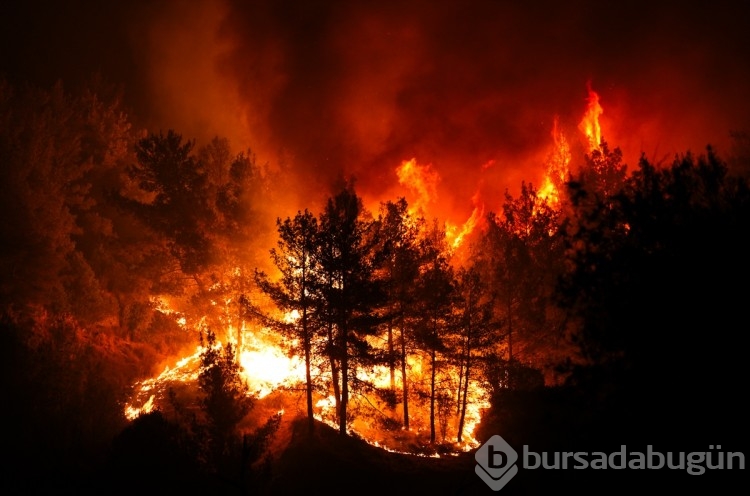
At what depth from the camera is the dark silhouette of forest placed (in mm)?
6512

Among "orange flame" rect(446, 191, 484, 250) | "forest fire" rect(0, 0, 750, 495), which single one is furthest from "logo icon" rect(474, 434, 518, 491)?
"orange flame" rect(446, 191, 484, 250)

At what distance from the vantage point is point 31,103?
27.3 m

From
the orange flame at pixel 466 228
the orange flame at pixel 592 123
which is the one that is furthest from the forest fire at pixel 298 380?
the orange flame at pixel 592 123

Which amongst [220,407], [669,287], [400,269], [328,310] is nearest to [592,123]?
[400,269]

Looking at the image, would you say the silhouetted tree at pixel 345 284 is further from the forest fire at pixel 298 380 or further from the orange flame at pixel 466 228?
the orange flame at pixel 466 228

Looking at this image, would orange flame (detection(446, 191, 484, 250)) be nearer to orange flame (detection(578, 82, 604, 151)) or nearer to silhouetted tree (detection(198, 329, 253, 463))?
orange flame (detection(578, 82, 604, 151))

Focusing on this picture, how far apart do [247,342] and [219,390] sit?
1272 centimetres

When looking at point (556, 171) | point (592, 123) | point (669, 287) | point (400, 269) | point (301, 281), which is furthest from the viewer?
point (592, 123)

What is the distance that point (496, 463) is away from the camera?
1547 cm

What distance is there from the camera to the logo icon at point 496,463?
46.9 ft

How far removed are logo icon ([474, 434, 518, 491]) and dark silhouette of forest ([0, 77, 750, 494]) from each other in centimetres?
57

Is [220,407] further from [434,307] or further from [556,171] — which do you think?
[556,171]

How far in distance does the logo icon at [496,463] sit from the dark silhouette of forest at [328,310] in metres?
0.57

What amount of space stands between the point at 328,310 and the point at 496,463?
342 inches
